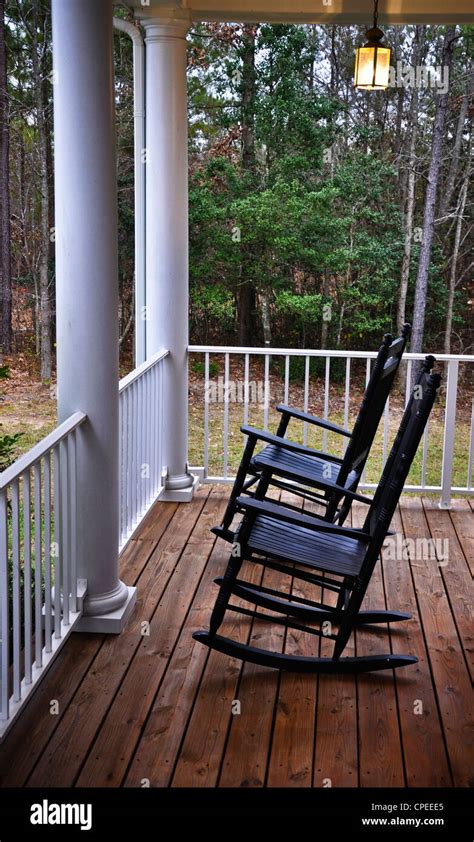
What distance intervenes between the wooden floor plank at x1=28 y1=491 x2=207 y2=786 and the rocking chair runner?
0.33m

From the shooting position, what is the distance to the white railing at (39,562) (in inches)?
103

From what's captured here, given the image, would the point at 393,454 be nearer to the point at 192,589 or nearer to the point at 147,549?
the point at 192,589

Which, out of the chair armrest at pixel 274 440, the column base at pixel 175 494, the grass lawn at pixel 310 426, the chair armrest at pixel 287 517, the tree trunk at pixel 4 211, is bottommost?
the grass lawn at pixel 310 426

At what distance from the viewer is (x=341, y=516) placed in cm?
400

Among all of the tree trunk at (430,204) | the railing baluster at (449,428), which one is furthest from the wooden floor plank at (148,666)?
the tree trunk at (430,204)

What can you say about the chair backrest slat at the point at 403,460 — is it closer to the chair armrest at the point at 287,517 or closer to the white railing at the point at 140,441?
the chair armrest at the point at 287,517

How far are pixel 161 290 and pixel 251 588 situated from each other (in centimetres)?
209

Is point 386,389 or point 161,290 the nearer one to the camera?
point 386,389

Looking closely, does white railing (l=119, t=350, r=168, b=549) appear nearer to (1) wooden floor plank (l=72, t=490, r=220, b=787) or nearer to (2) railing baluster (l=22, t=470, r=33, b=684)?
(1) wooden floor plank (l=72, t=490, r=220, b=787)

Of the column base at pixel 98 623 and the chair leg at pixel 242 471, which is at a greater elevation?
the chair leg at pixel 242 471

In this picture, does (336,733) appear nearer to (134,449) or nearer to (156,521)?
(134,449)

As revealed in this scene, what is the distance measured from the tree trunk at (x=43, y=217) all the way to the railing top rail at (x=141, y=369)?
0.39m

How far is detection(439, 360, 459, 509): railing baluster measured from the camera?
513cm

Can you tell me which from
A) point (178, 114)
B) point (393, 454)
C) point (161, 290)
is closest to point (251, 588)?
point (393, 454)
